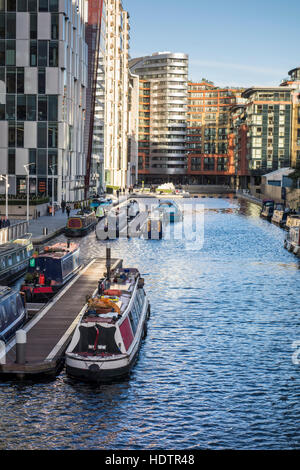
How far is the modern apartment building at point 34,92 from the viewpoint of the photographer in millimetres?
110375

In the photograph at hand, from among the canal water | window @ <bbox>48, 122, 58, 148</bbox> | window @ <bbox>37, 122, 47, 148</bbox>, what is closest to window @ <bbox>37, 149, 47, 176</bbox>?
window @ <bbox>37, 122, 47, 148</bbox>

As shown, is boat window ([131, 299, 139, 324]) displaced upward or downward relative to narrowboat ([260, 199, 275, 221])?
downward

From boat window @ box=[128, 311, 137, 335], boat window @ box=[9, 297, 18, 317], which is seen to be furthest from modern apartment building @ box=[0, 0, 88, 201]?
boat window @ box=[128, 311, 137, 335]

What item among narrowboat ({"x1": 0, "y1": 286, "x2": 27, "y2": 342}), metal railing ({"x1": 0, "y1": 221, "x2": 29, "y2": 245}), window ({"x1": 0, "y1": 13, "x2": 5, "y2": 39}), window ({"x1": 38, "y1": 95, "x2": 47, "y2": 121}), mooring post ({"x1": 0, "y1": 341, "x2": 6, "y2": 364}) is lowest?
mooring post ({"x1": 0, "y1": 341, "x2": 6, "y2": 364})

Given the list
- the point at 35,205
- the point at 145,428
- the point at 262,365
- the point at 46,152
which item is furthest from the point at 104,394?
the point at 46,152

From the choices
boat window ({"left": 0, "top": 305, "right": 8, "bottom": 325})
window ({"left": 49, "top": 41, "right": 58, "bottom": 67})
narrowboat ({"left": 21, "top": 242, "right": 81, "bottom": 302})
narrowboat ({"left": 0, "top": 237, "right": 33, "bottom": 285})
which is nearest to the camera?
boat window ({"left": 0, "top": 305, "right": 8, "bottom": 325})

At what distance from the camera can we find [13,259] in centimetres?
5412

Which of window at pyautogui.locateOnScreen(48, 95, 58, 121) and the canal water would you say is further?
window at pyautogui.locateOnScreen(48, 95, 58, 121)

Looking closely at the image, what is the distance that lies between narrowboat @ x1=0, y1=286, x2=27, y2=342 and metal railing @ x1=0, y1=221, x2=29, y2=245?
2169cm

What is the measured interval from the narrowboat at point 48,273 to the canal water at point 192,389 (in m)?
6.19

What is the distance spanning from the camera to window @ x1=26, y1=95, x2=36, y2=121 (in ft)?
366

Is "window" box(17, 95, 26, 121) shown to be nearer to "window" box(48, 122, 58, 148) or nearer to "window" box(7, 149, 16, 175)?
"window" box(48, 122, 58, 148)

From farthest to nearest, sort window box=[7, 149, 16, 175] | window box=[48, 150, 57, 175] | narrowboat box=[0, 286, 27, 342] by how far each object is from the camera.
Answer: window box=[48, 150, 57, 175] < window box=[7, 149, 16, 175] < narrowboat box=[0, 286, 27, 342]
